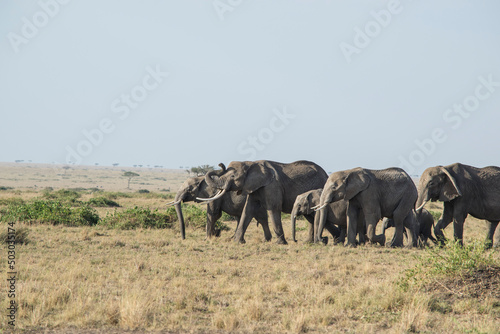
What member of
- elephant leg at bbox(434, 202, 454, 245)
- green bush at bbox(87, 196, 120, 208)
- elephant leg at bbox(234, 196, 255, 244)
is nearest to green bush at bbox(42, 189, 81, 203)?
green bush at bbox(87, 196, 120, 208)

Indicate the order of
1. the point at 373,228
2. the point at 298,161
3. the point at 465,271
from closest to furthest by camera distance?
1. the point at 465,271
2. the point at 373,228
3. the point at 298,161

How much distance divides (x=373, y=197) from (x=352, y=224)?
1.07 metres

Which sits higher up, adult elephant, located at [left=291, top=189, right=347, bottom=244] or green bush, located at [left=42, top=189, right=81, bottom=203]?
adult elephant, located at [left=291, top=189, right=347, bottom=244]

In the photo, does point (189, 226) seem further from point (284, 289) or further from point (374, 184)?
point (284, 289)

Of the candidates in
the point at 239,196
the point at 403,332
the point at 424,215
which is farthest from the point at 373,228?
the point at 403,332

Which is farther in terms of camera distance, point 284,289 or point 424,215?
point 424,215

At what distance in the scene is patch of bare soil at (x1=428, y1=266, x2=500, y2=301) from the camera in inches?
381

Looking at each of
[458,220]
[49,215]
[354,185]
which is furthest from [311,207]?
[49,215]

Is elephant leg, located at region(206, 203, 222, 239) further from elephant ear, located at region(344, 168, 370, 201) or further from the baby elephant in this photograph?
the baby elephant

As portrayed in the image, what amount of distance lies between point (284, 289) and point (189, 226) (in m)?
13.0

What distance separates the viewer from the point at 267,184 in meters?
18.0

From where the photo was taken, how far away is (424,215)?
1938cm

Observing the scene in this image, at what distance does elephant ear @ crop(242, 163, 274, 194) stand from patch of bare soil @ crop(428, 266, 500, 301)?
851cm

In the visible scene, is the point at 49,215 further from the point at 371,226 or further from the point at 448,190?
the point at 448,190
